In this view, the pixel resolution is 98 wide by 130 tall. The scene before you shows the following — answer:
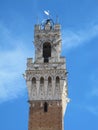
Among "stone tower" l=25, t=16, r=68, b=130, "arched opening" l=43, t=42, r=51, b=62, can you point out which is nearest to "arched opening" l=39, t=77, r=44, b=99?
"stone tower" l=25, t=16, r=68, b=130

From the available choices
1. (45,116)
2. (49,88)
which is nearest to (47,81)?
(49,88)

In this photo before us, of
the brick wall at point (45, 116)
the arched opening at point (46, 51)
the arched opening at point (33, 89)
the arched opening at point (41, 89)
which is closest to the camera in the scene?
the brick wall at point (45, 116)

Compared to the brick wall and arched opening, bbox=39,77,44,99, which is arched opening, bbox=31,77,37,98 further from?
the brick wall

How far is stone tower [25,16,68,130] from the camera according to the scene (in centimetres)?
5034

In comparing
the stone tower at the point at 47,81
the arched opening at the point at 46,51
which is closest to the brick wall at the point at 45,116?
the stone tower at the point at 47,81

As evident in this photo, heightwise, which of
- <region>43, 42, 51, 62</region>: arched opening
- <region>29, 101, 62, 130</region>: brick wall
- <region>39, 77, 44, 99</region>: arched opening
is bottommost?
<region>29, 101, 62, 130</region>: brick wall

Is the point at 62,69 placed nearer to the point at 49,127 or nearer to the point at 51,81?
the point at 51,81

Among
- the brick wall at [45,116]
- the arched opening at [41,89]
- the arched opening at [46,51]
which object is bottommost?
the brick wall at [45,116]

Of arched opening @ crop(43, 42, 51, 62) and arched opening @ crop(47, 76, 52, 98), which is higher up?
arched opening @ crop(43, 42, 51, 62)

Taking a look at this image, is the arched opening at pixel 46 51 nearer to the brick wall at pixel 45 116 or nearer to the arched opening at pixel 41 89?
the arched opening at pixel 41 89

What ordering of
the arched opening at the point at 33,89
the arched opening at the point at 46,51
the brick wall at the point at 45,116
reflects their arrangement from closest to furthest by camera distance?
the brick wall at the point at 45,116
the arched opening at the point at 33,89
the arched opening at the point at 46,51

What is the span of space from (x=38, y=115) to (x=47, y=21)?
13.5m

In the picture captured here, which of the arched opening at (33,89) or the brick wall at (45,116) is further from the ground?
the arched opening at (33,89)

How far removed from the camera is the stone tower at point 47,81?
5034 centimetres
